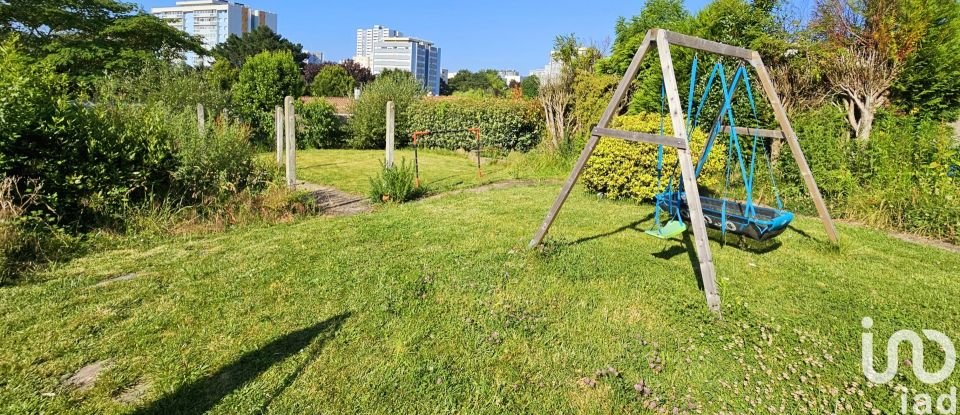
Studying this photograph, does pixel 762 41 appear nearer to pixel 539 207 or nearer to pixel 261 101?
pixel 539 207

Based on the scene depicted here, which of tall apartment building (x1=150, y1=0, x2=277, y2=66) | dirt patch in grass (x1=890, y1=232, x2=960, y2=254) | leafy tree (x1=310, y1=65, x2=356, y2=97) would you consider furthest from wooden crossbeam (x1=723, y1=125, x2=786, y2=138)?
tall apartment building (x1=150, y1=0, x2=277, y2=66)

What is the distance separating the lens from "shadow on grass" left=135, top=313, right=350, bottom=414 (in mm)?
2330

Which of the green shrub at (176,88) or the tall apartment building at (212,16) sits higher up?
the tall apartment building at (212,16)

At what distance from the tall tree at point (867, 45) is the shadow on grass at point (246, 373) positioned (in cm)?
790

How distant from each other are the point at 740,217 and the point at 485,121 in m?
11.5

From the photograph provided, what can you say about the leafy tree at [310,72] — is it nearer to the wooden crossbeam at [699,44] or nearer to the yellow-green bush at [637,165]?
the yellow-green bush at [637,165]

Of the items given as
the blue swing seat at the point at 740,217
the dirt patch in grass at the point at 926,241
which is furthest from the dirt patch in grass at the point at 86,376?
the dirt patch in grass at the point at 926,241

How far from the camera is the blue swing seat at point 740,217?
4.25 meters

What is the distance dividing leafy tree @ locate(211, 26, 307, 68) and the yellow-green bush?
45434 millimetres

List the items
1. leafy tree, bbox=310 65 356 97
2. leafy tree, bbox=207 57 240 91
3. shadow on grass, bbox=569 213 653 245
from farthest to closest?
1. leafy tree, bbox=310 65 356 97
2. leafy tree, bbox=207 57 240 91
3. shadow on grass, bbox=569 213 653 245

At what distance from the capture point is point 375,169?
12.1 metres

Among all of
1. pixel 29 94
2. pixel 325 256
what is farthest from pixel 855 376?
pixel 29 94

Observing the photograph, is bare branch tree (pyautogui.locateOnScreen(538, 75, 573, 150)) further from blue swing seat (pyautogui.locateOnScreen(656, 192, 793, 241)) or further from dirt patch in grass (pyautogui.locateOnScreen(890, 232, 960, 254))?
blue swing seat (pyautogui.locateOnScreen(656, 192, 793, 241))

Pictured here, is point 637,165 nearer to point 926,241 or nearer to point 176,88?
point 926,241
